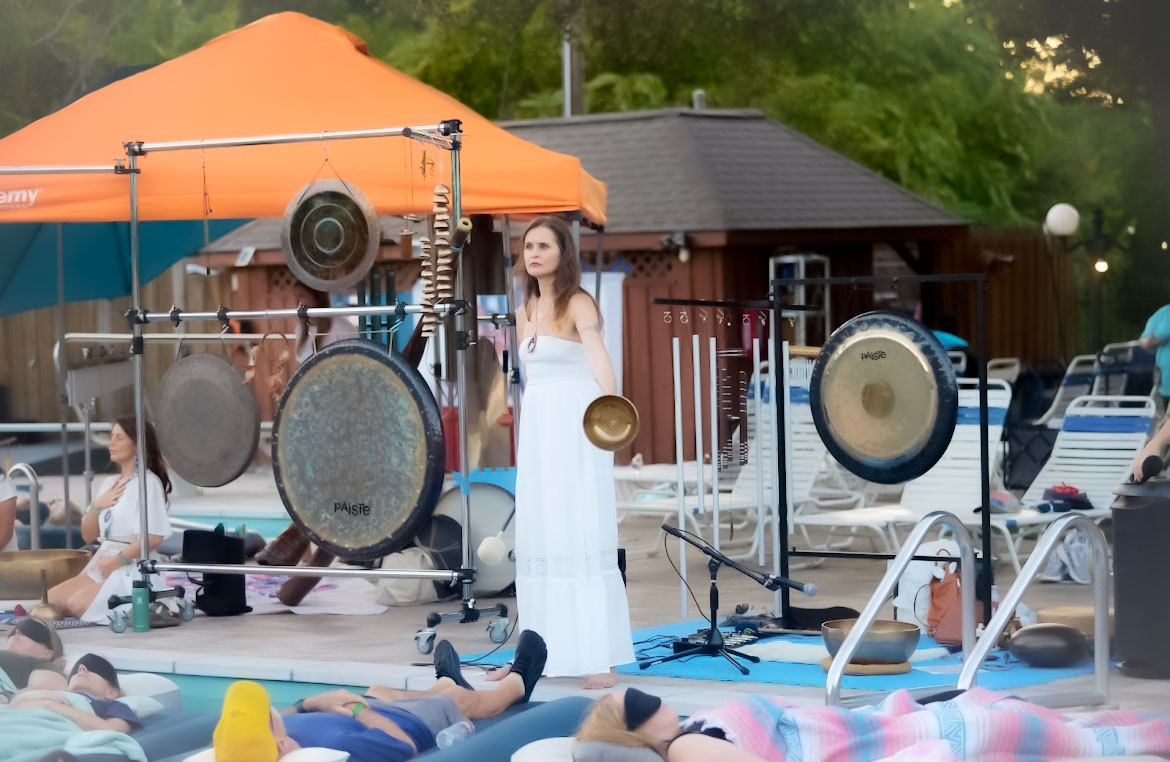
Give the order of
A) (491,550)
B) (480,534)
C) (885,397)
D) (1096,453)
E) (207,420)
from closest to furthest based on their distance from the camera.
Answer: (885,397) → (491,550) → (207,420) → (480,534) → (1096,453)

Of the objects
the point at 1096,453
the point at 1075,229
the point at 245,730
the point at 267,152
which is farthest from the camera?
the point at 1075,229

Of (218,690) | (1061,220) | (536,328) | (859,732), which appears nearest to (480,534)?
(218,690)

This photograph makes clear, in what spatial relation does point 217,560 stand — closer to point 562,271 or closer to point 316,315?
point 316,315

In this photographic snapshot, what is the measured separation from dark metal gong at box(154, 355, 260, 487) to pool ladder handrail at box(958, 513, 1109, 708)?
14.5ft

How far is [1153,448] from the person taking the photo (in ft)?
26.4

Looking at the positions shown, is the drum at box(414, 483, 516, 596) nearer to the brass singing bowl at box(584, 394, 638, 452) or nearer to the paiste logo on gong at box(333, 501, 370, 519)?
the paiste logo on gong at box(333, 501, 370, 519)

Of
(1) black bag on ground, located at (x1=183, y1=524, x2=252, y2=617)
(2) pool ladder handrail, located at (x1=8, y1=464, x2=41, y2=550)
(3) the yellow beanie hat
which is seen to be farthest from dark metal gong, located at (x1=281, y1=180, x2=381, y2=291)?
(3) the yellow beanie hat

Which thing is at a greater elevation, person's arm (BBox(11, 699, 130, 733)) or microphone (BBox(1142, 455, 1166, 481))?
microphone (BBox(1142, 455, 1166, 481))

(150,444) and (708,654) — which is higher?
(150,444)

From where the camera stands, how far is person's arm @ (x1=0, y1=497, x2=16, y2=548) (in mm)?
9906

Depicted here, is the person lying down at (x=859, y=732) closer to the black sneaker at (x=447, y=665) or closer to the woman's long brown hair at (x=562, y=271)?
the black sneaker at (x=447, y=665)

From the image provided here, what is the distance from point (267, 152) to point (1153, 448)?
16.8 ft

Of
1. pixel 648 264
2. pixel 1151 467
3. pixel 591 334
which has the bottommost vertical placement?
pixel 1151 467

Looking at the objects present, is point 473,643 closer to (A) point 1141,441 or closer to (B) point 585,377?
(B) point 585,377
